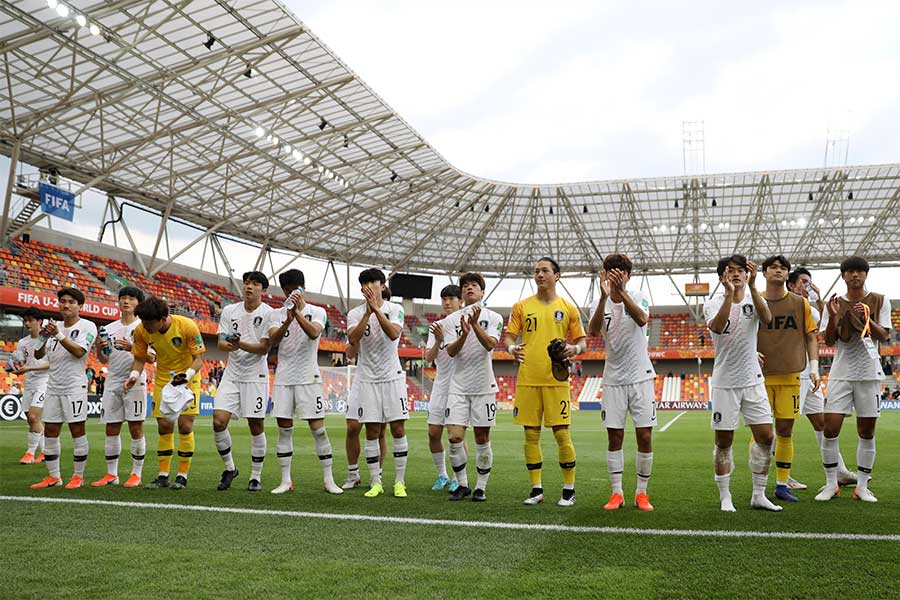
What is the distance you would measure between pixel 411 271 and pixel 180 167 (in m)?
24.7

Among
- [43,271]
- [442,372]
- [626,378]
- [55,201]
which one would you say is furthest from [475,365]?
[43,271]

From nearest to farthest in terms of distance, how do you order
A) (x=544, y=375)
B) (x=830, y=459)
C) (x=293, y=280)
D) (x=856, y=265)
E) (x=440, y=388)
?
(x=544, y=375) → (x=856, y=265) → (x=830, y=459) → (x=293, y=280) → (x=440, y=388)

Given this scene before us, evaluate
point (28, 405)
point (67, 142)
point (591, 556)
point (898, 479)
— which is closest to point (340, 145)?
point (67, 142)

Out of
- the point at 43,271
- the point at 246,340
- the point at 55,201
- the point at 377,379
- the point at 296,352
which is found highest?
the point at 55,201

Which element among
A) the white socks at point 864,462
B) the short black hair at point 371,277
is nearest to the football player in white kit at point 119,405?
the short black hair at point 371,277

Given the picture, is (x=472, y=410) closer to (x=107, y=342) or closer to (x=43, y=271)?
(x=107, y=342)

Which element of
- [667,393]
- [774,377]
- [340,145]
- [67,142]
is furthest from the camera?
[667,393]

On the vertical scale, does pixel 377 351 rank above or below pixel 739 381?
above

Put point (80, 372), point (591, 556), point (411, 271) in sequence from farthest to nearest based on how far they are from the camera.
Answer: point (411, 271) → point (80, 372) → point (591, 556)

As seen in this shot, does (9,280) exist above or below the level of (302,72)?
below

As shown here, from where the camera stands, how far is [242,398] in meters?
7.55

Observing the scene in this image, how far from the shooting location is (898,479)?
823 cm

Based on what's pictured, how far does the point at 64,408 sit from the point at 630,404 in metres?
5.89

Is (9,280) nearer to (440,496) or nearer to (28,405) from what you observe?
(28,405)
